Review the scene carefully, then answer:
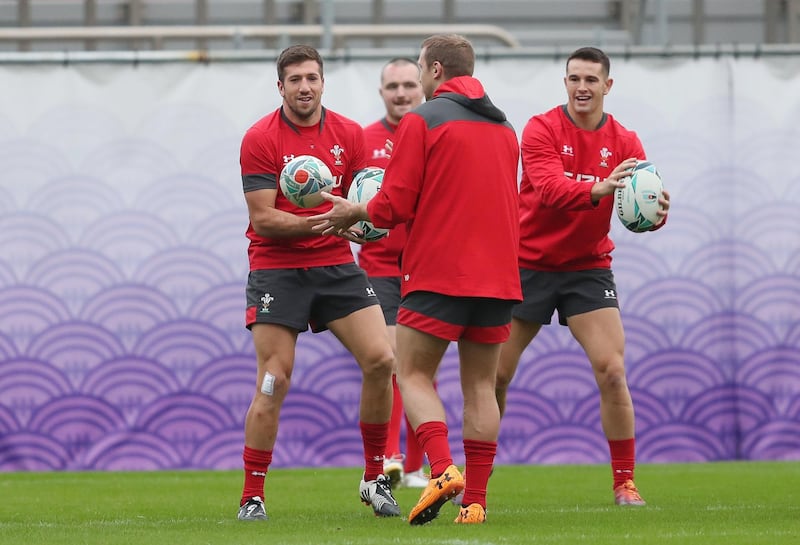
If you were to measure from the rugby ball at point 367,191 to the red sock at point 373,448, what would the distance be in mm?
953

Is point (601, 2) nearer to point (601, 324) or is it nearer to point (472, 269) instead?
point (601, 324)

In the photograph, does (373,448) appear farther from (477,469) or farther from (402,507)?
(477,469)

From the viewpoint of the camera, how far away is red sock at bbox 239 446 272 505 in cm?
656

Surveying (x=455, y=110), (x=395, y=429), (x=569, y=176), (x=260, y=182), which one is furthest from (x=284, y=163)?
(x=395, y=429)

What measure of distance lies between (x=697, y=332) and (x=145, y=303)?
13.1 ft

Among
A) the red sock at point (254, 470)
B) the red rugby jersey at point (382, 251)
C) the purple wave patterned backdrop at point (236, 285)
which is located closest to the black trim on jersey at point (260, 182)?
the red sock at point (254, 470)

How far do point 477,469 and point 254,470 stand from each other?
1.08m

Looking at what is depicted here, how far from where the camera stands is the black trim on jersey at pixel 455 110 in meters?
6.05

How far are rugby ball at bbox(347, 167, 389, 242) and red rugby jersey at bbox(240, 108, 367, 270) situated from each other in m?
0.17

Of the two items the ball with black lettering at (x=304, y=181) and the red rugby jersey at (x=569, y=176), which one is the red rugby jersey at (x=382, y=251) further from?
the ball with black lettering at (x=304, y=181)

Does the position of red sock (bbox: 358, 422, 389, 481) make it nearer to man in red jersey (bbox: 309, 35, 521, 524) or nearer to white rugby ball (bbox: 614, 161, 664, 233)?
man in red jersey (bbox: 309, 35, 521, 524)

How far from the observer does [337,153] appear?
6.92 meters

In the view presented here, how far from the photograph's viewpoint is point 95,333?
10.3 metres

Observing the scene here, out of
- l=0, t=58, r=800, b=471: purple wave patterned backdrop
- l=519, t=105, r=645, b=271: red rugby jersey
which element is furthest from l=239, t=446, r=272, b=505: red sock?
l=0, t=58, r=800, b=471: purple wave patterned backdrop
